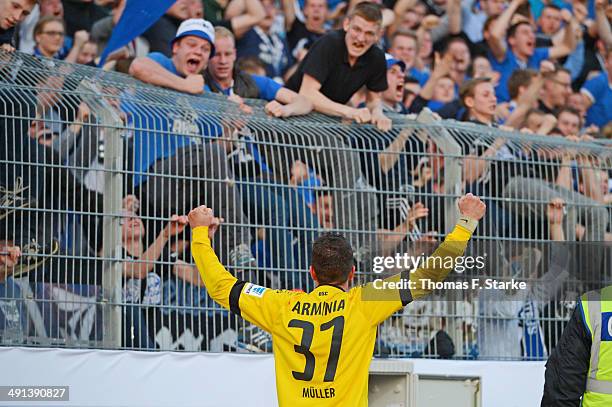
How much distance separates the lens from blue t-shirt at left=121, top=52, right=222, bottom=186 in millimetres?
8812

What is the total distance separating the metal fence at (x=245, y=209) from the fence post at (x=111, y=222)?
0.04 feet

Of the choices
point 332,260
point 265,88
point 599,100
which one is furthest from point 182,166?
point 599,100

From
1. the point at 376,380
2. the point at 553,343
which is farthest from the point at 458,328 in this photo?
the point at 376,380

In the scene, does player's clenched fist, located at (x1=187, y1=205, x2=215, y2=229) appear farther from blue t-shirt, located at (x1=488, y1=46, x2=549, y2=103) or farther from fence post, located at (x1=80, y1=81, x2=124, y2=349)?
blue t-shirt, located at (x1=488, y1=46, x2=549, y2=103)

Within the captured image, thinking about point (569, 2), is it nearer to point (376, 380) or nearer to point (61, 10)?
point (61, 10)

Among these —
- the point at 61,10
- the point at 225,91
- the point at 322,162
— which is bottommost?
the point at 322,162

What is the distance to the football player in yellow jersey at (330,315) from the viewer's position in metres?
5.73

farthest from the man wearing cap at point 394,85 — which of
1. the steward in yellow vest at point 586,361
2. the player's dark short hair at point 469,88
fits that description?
the steward in yellow vest at point 586,361

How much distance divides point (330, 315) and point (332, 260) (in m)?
0.28

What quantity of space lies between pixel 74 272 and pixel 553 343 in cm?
418

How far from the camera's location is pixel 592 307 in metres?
6.20

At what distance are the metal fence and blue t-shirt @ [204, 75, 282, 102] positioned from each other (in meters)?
0.49

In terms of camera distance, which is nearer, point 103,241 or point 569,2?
point 103,241

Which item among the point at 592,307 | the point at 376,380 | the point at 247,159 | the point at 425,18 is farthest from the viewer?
the point at 425,18
